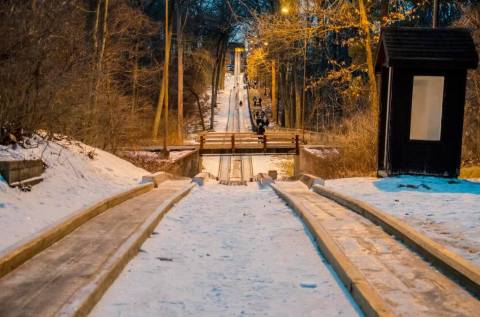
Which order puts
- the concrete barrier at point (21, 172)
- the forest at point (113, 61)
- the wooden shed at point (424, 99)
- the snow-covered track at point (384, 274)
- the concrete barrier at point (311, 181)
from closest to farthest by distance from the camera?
the snow-covered track at point (384, 274) < the concrete barrier at point (21, 172) < the forest at point (113, 61) < the wooden shed at point (424, 99) < the concrete barrier at point (311, 181)

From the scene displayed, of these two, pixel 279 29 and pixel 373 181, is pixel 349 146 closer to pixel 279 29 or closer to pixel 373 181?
pixel 279 29

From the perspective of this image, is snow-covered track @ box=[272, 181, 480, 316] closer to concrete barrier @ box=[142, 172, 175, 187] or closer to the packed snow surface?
the packed snow surface

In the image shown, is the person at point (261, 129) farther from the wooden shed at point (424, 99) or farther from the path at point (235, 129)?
the wooden shed at point (424, 99)

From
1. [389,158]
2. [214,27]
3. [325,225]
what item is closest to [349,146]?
[389,158]

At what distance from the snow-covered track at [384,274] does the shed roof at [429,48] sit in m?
5.82

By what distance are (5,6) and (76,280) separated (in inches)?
238

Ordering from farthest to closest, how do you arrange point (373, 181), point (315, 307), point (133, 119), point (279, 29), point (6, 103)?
point (133, 119) → point (279, 29) → point (373, 181) → point (6, 103) → point (315, 307)

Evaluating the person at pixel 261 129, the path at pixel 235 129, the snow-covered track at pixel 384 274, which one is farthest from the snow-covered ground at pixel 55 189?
the person at pixel 261 129

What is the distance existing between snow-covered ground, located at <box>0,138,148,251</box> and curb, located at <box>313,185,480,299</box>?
14.5 ft

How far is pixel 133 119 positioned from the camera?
22.0 metres

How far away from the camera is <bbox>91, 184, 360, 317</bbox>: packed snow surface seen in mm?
4082

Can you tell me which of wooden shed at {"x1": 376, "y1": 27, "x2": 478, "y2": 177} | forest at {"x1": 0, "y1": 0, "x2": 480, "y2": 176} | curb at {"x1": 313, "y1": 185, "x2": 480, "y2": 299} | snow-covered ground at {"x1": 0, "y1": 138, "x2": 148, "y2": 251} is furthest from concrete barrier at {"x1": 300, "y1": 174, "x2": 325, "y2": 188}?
snow-covered ground at {"x1": 0, "y1": 138, "x2": 148, "y2": 251}

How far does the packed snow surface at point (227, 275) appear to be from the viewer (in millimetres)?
4082

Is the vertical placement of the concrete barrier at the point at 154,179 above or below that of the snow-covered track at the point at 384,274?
below
